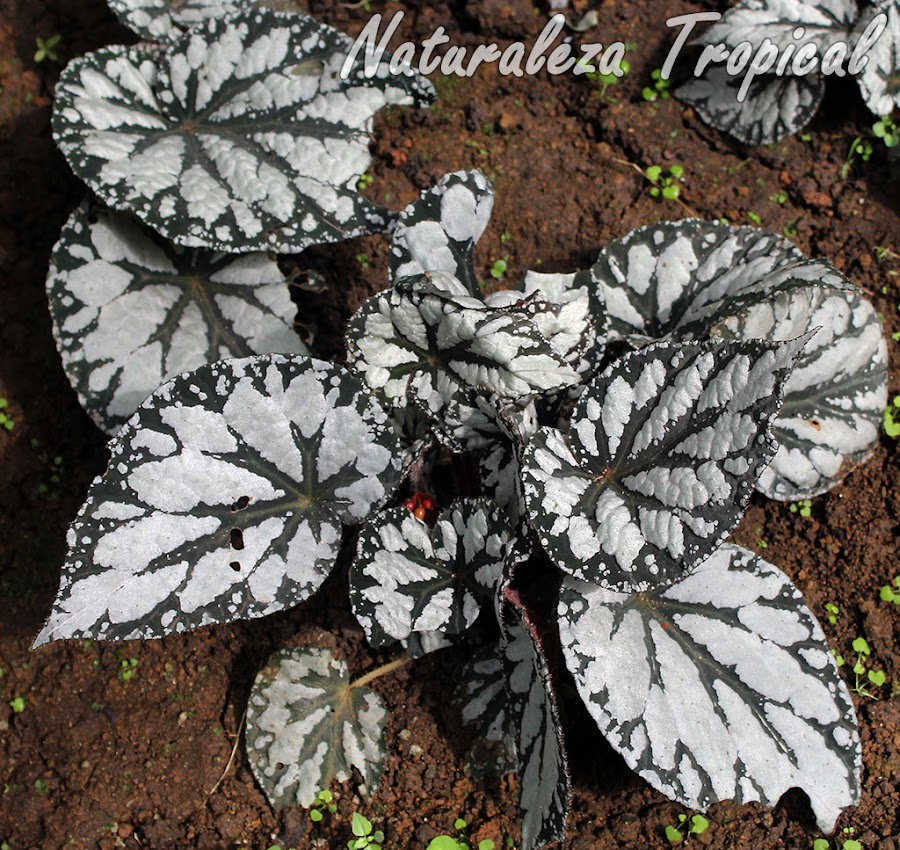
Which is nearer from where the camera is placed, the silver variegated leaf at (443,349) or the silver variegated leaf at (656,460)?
the silver variegated leaf at (656,460)

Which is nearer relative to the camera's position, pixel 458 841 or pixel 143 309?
pixel 458 841

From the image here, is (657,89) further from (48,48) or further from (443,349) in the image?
(48,48)

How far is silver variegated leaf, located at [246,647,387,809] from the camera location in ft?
9.55

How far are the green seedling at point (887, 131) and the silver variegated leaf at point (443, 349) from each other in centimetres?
204

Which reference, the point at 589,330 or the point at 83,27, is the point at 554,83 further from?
the point at 83,27

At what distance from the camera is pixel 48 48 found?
389 cm

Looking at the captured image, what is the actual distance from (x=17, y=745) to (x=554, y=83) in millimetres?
3241

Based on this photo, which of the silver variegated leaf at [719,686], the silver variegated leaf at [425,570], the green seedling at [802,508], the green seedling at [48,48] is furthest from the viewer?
the green seedling at [48,48]

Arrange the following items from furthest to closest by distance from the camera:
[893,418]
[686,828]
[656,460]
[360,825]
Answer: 1. [893,418]
2. [686,828]
3. [360,825]
4. [656,460]

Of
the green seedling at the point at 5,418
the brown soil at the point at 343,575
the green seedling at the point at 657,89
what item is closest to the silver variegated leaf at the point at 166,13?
the brown soil at the point at 343,575

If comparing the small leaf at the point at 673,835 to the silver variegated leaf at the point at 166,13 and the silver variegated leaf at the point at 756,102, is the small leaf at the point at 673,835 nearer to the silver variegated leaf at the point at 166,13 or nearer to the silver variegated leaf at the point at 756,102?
the silver variegated leaf at the point at 756,102

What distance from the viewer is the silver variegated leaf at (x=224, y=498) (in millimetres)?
2418

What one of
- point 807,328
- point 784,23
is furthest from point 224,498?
point 784,23

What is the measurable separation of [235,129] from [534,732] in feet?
7.14
